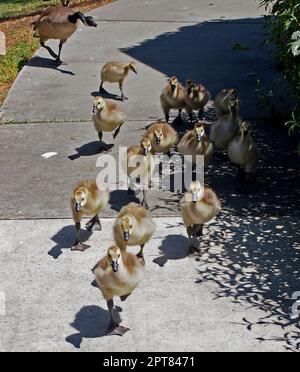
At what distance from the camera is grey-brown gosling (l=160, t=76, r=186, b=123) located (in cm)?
1138

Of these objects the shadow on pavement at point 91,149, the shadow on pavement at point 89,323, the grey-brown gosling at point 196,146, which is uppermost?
the grey-brown gosling at point 196,146

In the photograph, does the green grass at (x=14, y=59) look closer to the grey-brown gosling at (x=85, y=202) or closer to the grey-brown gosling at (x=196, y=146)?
the grey-brown gosling at (x=196, y=146)

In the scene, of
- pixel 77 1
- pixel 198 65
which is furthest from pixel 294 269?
pixel 77 1

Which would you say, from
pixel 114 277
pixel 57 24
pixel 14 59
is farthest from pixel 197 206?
pixel 14 59

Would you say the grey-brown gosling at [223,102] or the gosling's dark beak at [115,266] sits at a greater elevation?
the grey-brown gosling at [223,102]

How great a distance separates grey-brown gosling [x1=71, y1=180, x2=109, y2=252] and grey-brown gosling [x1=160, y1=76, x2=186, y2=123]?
315 centimetres

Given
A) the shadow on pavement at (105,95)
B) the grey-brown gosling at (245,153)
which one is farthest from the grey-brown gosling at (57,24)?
the grey-brown gosling at (245,153)

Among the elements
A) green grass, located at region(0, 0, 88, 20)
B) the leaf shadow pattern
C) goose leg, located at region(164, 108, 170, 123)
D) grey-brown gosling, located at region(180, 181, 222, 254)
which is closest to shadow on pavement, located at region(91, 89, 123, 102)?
goose leg, located at region(164, 108, 170, 123)

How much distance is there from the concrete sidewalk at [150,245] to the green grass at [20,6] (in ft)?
20.5

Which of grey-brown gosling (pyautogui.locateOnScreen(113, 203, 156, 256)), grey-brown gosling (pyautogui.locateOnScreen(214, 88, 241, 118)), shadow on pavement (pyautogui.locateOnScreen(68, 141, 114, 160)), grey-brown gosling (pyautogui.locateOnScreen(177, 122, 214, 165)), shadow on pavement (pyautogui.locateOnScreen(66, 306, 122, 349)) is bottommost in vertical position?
shadow on pavement (pyautogui.locateOnScreen(66, 306, 122, 349))

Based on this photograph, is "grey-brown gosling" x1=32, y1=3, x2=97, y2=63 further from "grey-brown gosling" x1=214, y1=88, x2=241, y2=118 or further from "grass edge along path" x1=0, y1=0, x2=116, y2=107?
"grey-brown gosling" x1=214, y1=88, x2=241, y2=118

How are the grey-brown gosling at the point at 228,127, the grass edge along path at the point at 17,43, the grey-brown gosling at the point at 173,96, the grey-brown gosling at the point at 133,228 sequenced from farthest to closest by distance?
the grass edge along path at the point at 17,43 → the grey-brown gosling at the point at 173,96 → the grey-brown gosling at the point at 228,127 → the grey-brown gosling at the point at 133,228

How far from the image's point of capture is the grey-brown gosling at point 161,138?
9.73 m

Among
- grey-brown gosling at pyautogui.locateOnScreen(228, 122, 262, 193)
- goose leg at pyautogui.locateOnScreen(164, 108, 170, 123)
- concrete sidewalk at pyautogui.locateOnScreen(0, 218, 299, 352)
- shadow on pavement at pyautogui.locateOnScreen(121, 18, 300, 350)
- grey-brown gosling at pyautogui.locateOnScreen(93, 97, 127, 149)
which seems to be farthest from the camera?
goose leg at pyautogui.locateOnScreen(164, 108, 170, 123)
